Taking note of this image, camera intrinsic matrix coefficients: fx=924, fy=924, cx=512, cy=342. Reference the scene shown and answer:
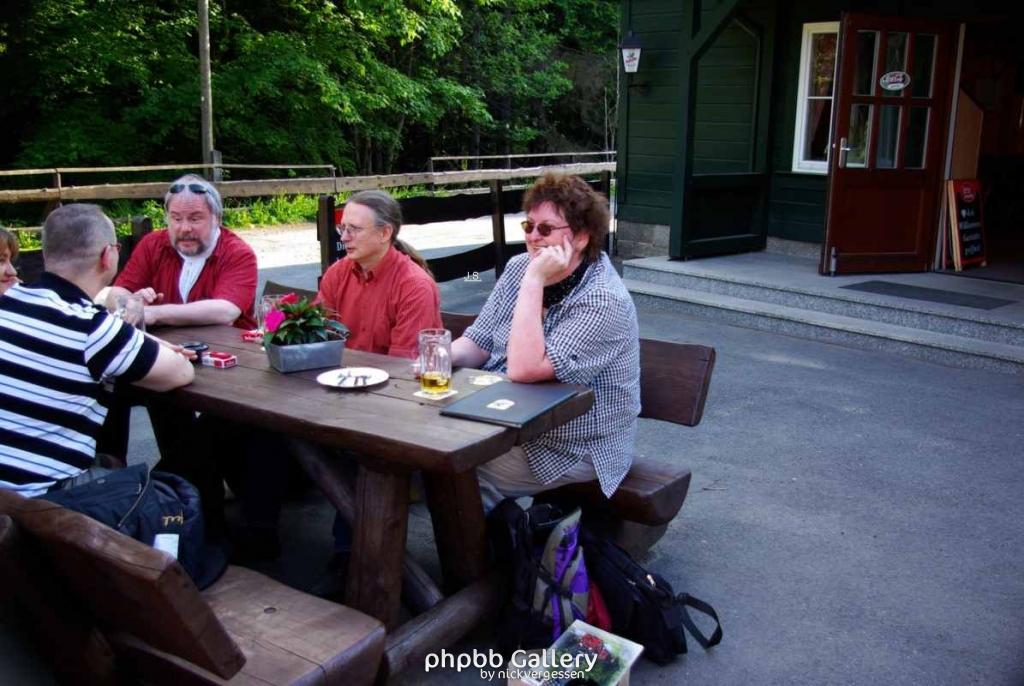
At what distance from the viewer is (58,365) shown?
2316 mm

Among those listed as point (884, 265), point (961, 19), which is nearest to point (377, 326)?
point (884, 265)

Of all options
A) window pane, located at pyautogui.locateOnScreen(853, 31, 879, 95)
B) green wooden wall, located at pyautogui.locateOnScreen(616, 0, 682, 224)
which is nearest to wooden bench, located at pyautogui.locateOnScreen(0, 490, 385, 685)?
window pane, located at pyautogui.locateOnScreen(853, 31, 879, 95)

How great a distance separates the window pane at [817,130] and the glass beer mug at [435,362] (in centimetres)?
656

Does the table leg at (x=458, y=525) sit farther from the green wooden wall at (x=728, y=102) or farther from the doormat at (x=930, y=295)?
the green wooden wall at (x=728, y=102)

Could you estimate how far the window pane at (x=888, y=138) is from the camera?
23.8 feet

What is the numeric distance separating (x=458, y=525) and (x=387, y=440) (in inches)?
22.4

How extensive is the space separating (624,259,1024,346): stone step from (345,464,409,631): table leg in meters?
4.96

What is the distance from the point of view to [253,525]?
3266mm

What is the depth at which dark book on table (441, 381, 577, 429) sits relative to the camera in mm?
2365

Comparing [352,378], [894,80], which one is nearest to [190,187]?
[352,378]

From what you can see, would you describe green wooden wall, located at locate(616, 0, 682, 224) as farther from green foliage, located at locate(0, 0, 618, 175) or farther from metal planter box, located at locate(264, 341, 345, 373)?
green foliage, located at locate(0, 0, 618, 175)

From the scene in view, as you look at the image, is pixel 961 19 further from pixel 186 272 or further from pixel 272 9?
pixel 272 9

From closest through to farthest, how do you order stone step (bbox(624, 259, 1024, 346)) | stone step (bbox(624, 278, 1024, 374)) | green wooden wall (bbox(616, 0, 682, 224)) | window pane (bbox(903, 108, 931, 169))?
stone step (bbox(624, 278, 1024, 374)), stone step (bbox(624, 259, 1024, 346)), window pane (bbox(903, 108, 931, 169)), green wooden wall (bbox(616, 0, 682, 224))

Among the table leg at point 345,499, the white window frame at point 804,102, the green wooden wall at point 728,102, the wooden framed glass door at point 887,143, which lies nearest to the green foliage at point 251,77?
the green wooden wall at point 728,102
